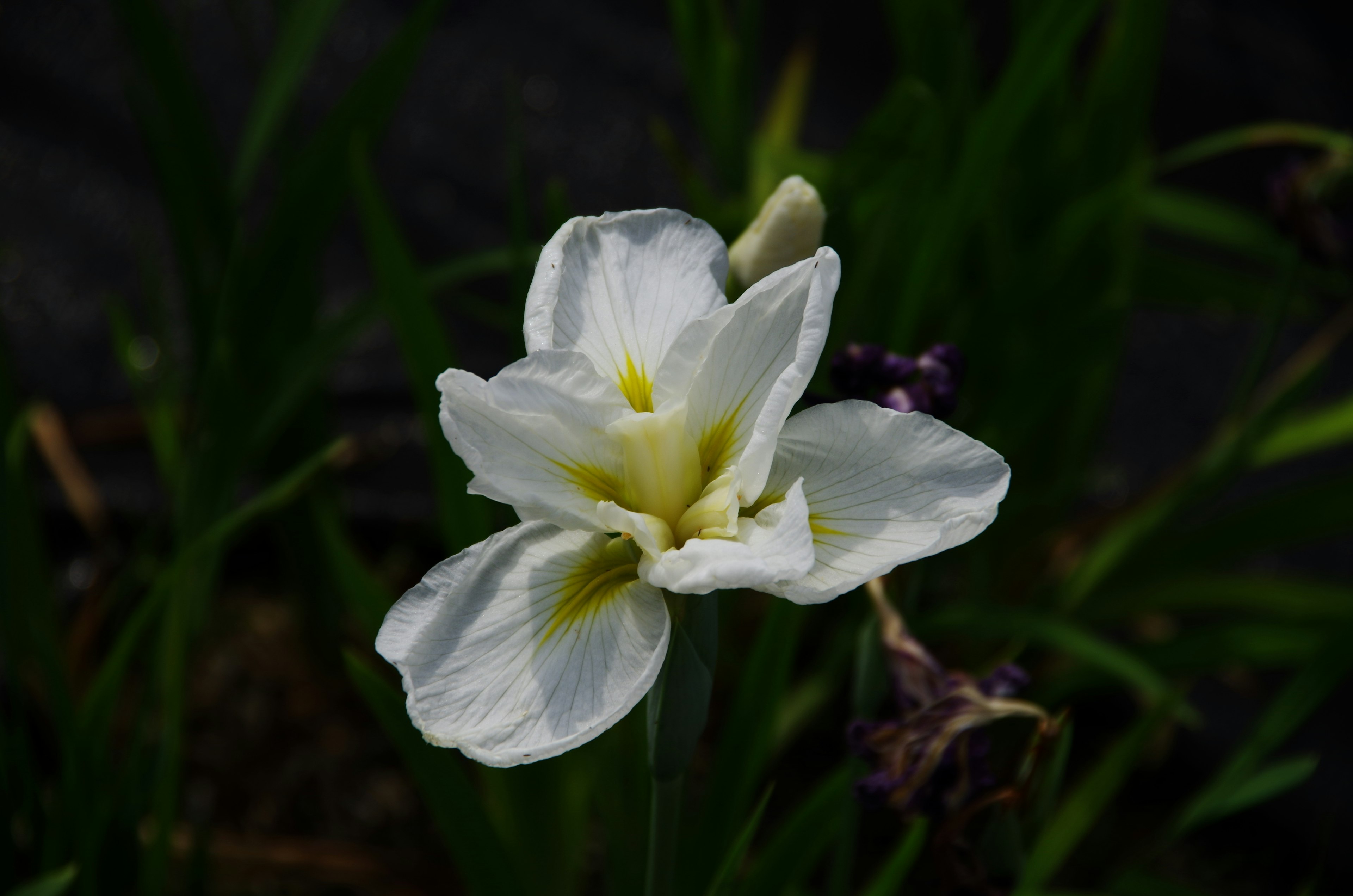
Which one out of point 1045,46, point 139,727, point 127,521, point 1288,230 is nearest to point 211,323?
point 139,727

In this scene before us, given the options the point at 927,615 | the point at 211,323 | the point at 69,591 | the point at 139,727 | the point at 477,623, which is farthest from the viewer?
the point at 69,591

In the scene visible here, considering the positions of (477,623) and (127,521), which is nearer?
(477,623)

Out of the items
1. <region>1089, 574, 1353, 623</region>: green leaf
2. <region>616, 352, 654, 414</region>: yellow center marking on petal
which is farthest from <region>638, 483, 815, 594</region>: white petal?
<region>1089, 574, 1353, 623</region>: green leaf

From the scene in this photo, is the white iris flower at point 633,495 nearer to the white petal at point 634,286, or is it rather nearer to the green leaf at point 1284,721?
the white petal at point 634,286

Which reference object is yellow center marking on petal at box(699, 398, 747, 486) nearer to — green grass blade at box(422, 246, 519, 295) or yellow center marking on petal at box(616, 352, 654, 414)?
yellow center marking on petal at box(616, 352, 654, 414)

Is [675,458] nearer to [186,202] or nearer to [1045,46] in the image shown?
[1045,46]
